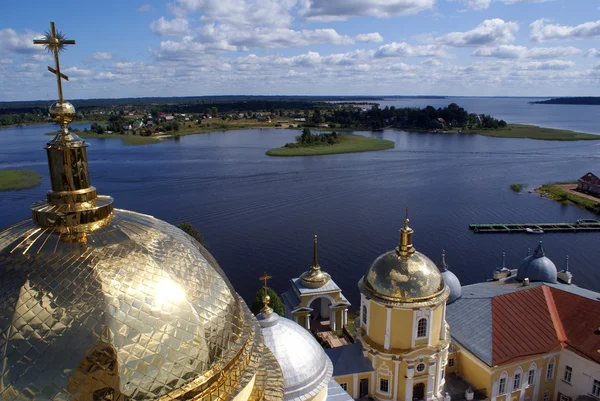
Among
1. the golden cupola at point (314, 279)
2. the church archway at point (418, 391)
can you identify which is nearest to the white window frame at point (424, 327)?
the church archway at point (418, 391)

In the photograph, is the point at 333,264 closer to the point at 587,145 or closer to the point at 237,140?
the point at 237,140

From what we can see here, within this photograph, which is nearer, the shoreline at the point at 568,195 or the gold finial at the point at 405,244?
the gold finial at the point at 405,244

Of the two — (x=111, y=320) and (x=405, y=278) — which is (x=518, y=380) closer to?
(x=405, y=278)

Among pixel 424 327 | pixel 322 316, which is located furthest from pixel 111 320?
pixel 322 316

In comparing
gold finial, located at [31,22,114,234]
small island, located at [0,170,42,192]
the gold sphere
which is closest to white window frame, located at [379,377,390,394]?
gold finial, located at [31,22,114,234]

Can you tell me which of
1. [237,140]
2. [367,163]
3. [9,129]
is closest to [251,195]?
[367,163]

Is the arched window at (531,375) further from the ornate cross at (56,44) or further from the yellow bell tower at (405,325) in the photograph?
the ornate cross at (56,44)

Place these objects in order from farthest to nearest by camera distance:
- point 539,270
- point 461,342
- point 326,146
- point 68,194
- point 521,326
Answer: point 326,146, point 539,270, point 461,342, point 521,326, point 68,194
